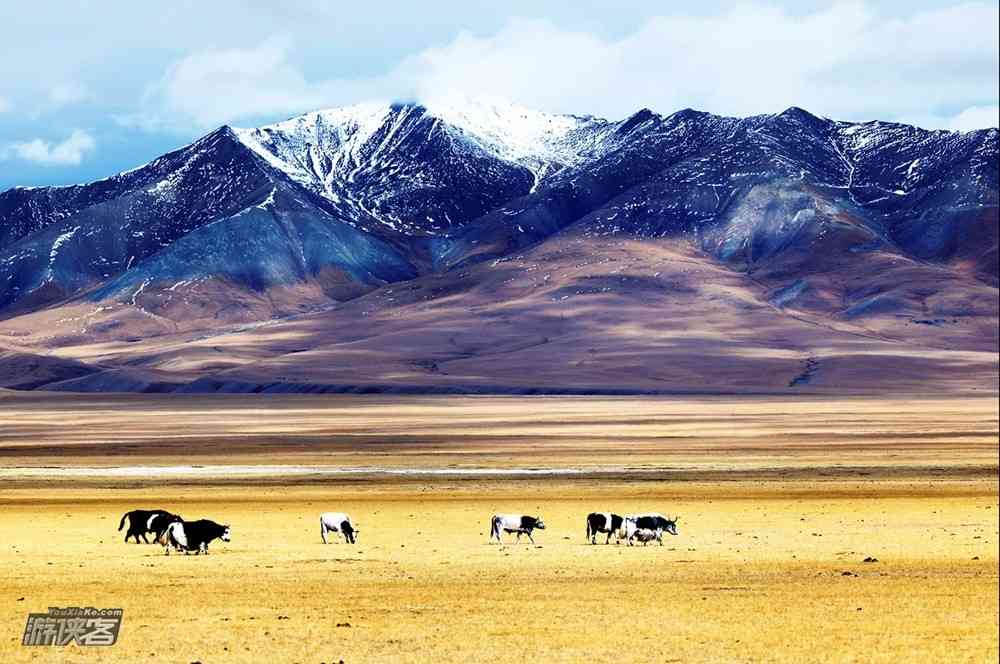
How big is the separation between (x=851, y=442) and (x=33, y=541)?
245 feet

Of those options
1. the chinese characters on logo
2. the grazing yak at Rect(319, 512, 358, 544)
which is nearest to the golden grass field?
the chinese characters on logo

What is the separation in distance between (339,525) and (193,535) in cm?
468

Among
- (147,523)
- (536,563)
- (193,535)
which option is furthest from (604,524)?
(147,523)

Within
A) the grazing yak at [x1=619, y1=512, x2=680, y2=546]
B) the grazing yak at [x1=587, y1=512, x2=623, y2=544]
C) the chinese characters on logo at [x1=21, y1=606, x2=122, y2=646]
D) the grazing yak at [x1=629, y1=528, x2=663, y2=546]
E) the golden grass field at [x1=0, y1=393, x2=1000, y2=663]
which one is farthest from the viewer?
the grazing yak at [x1=587, y1=512, x2=623, y2=544]

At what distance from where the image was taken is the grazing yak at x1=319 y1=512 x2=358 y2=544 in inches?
1753

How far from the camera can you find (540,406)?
187 m

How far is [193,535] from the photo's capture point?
42219mm

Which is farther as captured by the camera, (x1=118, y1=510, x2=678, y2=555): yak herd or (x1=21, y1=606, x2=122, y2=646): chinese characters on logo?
(x1=118, y1=510, x2=678, y2=555): yak herd

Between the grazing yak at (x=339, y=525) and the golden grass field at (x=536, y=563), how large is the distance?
28.1 inches

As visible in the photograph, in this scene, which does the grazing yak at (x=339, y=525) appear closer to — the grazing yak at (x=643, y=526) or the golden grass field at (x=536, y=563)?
the golden grass field at (x=536, y=563)

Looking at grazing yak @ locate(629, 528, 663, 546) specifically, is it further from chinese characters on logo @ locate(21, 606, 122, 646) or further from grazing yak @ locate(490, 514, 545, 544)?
chinese characters on logo @ locate(21, 606, 122, 646)

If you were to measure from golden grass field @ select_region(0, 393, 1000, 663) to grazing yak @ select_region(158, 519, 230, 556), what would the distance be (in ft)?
2.44

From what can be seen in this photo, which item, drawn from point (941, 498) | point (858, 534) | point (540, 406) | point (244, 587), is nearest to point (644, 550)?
point (858, 534)

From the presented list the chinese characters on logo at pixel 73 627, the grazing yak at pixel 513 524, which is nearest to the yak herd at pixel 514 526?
the grazing yak at pixel 513 524
